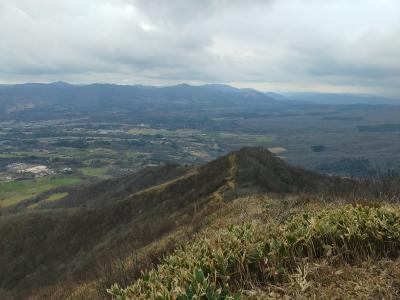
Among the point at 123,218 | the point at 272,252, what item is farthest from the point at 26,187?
the point at 272,252

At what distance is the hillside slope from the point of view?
176ft

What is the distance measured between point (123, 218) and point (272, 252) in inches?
2252

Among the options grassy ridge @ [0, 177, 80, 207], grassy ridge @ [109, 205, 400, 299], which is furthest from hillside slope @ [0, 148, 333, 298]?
grassy ridge @ [0, 177, 80, 207]

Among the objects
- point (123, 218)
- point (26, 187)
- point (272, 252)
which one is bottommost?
point (26, 187)

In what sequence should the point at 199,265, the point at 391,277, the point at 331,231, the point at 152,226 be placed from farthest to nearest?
the point at 152,226 → the point at 331,231 → the point at 199,265 → the point at 391,277

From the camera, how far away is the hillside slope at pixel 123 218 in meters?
53.7

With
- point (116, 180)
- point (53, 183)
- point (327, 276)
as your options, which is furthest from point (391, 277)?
point (53, 183)

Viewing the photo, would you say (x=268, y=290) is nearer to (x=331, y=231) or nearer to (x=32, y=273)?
(x=331, y=231)

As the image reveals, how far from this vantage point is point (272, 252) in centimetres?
1059

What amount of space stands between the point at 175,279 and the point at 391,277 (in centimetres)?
470

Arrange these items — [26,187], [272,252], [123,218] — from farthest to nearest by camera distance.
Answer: [26,187] → [123,218] → [272,252]

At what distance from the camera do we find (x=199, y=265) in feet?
33.8

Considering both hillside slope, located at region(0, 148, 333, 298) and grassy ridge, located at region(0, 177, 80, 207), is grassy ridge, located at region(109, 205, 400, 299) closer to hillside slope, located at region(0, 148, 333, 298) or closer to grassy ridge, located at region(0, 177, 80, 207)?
hillside slope, located at region(0, 148, 333, 298)

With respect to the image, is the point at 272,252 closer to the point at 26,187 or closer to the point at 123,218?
the point at 123,218
